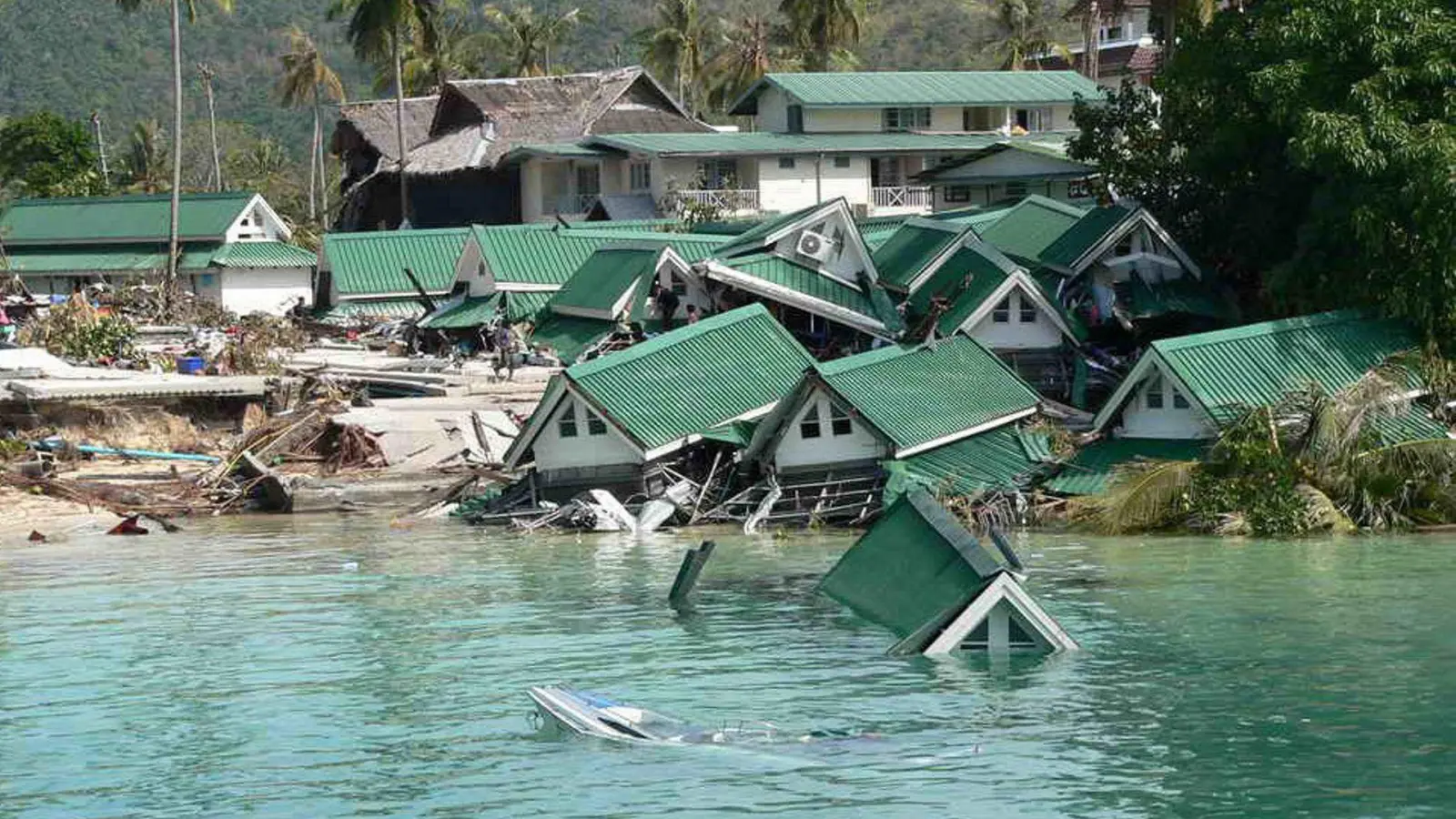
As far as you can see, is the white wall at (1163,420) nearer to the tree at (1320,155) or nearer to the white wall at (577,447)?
the tree at (1320,155)

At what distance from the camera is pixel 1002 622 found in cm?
2486

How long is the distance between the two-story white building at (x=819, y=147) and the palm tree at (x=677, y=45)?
19110mm

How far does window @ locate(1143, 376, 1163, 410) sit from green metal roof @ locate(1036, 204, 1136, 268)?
27.8 feet

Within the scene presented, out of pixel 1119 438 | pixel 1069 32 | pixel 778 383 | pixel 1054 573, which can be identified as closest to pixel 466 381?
pixel 778 383

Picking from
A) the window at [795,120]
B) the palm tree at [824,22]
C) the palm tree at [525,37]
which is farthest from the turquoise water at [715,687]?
the palm tree at [525,37]

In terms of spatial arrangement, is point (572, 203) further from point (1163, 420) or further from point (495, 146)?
point (1163, 420)

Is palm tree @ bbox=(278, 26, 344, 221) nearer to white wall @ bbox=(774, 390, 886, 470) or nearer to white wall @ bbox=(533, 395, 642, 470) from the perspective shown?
white wall @ bbox=(533, 395, 642, 470)

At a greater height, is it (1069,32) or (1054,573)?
(1069,32)

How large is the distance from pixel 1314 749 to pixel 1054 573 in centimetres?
1065

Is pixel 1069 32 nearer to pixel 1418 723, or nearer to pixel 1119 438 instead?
pixel 1119 438

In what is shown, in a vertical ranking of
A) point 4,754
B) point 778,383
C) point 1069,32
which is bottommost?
point 4,754

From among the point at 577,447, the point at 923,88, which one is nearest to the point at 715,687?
the point at 577,447

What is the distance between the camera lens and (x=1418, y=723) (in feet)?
69.2

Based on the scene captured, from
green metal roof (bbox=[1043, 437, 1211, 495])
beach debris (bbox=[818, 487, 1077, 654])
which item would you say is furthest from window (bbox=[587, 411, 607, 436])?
beach debris (bbox=[818, 487, 1077, 654])
